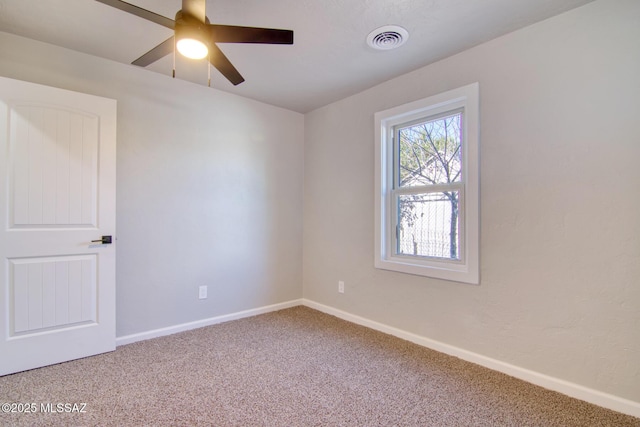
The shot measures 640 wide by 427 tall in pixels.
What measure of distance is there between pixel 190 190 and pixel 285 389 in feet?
6.55

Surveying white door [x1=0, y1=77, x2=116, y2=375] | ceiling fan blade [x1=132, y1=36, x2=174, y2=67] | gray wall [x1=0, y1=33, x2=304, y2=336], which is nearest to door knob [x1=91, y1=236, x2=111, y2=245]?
white door [x1=0, y1=77, x2=116, y2=375]

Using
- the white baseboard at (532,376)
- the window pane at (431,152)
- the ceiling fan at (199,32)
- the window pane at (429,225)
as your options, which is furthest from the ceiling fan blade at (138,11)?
the white baseboard at (532,376)

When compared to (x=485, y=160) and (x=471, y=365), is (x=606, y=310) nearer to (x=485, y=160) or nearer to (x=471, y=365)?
(x=471, y=365)

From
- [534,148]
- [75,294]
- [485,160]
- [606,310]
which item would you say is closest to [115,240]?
[75,294]

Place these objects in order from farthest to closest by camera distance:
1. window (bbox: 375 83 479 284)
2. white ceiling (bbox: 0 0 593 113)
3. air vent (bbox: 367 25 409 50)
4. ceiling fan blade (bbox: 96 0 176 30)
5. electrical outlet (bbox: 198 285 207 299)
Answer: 1. electrical outlet (bbox: 198 285 207 299)
2. window (bbox: 375 83 479 284)
3. air vent (bbox: 367 25 409 50)
4. white ceiling (bbox: 0 0 593 113)
5. ceiling fan blade (bbox: 96 0 176 30)

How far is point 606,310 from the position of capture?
72.1 inches

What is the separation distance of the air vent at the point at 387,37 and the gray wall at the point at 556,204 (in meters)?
0.51

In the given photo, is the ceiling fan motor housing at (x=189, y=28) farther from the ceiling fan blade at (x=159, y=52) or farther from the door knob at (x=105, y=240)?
the door knob at (x=105, y=240)

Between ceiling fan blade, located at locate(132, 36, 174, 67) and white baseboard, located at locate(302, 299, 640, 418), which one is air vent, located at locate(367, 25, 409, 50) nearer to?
ceiling fan blade, located at locate(132, 36, 174, 67)

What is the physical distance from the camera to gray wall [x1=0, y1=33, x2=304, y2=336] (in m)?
2.66

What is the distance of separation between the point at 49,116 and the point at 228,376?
2273mm

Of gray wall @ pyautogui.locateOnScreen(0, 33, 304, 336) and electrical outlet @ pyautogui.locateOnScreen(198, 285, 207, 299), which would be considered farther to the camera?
electrical outlet @ pyautogui.locateOnScreen(198, 285, 207, 299)

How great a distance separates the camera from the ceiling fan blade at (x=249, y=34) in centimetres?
155

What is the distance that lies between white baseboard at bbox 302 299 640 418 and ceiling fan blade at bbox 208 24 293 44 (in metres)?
2.48
